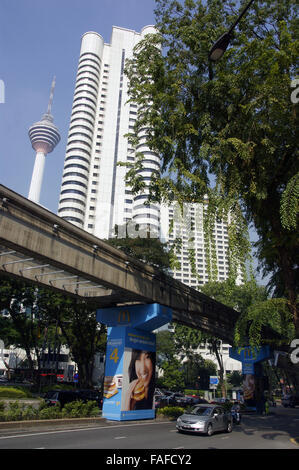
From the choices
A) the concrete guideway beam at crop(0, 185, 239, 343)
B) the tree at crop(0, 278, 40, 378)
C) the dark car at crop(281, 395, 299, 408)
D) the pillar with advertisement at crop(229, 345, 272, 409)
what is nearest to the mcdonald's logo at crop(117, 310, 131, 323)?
the concrete guideway beam at crop(0, 185, 239, 343)

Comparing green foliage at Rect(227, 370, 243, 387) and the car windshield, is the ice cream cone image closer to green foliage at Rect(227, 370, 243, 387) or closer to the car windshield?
the car windshield

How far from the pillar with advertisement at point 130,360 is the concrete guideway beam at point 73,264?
874mm

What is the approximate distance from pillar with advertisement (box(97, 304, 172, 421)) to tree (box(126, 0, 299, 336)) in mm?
8936

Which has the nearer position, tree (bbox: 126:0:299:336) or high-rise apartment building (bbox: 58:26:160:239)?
tree (bbox: 126:0:299:336)

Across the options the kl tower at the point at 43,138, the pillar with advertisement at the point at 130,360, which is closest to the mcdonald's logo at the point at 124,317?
the pillar with advertisement at the point at 130,360

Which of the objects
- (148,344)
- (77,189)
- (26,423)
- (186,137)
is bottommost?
(26,423)

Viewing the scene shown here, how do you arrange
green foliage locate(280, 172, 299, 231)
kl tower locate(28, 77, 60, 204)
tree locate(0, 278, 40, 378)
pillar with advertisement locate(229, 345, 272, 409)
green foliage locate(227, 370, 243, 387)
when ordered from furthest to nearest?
kl tower locate(28, 77, 60, 204)
green foliage locate(227, 370, 243, 387)
pillar with advertisement locate(229, 345, 272, 409)
tree locate(0, 278, 40, 378)
green foliage locate(280, 172, 299, 231)

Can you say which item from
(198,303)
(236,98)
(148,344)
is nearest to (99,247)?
(148,344)

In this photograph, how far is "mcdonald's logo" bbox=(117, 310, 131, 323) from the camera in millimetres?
22500

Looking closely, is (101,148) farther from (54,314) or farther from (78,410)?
(78,410)

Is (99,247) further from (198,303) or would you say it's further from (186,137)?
(198,303)

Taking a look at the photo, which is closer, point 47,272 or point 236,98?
point 236,98

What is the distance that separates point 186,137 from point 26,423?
14415mm

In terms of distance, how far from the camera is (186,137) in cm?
1574
